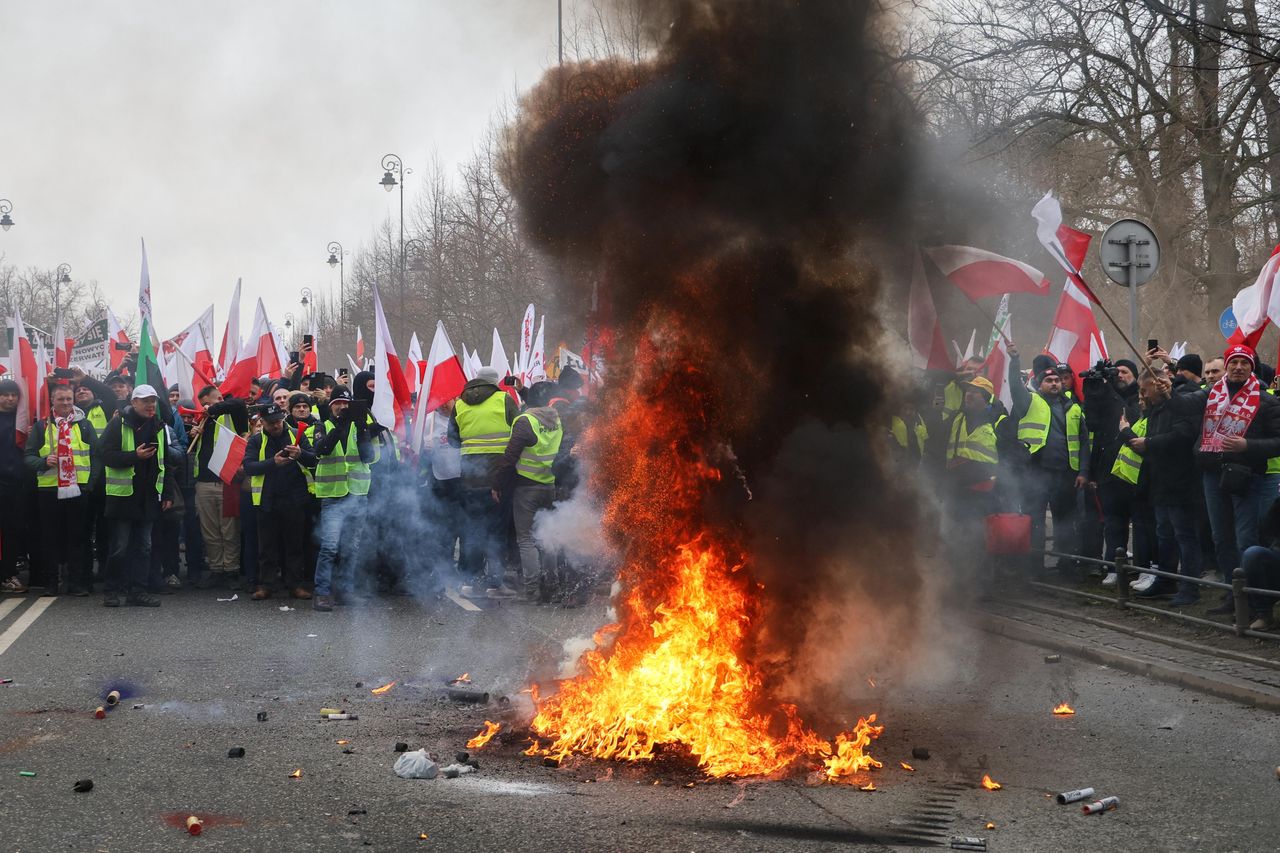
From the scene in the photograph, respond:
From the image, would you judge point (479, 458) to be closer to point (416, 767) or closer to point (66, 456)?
point (66, 456)

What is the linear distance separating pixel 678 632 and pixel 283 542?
6679mm

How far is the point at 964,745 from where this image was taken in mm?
6355

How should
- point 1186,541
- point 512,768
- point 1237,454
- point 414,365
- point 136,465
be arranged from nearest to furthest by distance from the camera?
point 512,768 → point 1237,454 → point 1186,541 → point 136,465 → point 414,365

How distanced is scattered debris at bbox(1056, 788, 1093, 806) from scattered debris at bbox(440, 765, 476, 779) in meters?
2.46

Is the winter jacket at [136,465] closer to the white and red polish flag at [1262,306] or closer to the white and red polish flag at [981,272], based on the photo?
the white and red polish flag at [981,272]

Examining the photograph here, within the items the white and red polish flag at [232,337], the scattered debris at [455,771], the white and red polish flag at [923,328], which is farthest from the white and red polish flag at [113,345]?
the scattered debris at [455,771]

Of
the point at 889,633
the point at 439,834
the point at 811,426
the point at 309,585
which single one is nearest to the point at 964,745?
the point at 889,633

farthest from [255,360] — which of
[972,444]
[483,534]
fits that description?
[972,444]

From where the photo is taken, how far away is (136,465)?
1152cm

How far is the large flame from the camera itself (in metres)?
6.06

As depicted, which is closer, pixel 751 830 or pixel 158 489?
pixel 751 830

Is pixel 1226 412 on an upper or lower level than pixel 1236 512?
upper

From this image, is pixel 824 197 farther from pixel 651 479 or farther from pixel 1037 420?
pixel 1037 420

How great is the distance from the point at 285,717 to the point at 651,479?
89.5 inches
